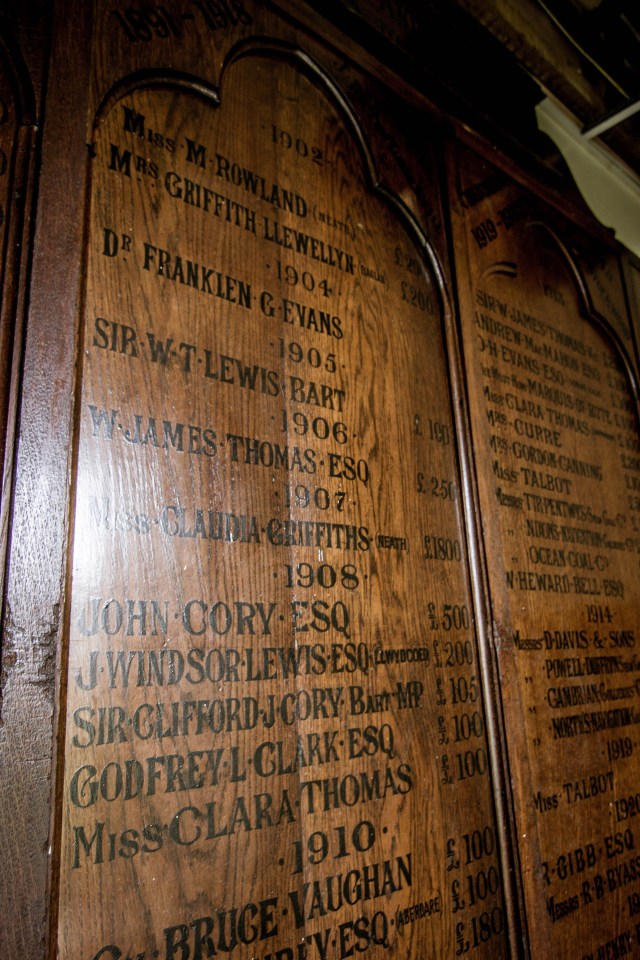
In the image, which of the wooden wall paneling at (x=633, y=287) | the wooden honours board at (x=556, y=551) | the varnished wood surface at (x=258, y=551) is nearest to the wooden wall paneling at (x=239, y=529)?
the varnished wood surface at (x=258, y=551)

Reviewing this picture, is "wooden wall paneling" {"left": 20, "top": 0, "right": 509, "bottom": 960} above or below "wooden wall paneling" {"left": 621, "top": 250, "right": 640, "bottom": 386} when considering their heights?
below

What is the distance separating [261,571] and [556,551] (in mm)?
918

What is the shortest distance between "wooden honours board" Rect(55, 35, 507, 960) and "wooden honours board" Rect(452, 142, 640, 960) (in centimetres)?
13

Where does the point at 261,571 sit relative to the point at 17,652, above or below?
above

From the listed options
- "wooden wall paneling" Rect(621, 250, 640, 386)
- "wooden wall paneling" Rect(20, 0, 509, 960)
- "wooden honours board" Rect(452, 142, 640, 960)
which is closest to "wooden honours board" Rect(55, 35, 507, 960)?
"wooden wall paneling" Rect(20, 0, 509, 960)

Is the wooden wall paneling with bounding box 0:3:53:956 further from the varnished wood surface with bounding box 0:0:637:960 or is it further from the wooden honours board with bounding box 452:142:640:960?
the wooden honours board with bounding box 452:142:640:960

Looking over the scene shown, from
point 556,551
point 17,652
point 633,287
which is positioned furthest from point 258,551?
point 633,287

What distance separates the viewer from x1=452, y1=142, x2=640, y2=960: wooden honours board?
1.55 m

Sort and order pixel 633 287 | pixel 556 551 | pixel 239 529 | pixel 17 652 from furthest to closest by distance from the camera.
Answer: pixel 633 287 < pixel 556 551 < pixel 239 529 < pixel 17 652

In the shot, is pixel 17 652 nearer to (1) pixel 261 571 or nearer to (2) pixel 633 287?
(1) pixel 261 571

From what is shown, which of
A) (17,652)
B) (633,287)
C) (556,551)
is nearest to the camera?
(17,652)

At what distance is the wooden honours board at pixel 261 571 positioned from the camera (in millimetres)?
1031

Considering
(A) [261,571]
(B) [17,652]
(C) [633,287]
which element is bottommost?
(B) [17,652]

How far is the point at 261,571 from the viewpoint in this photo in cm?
123
